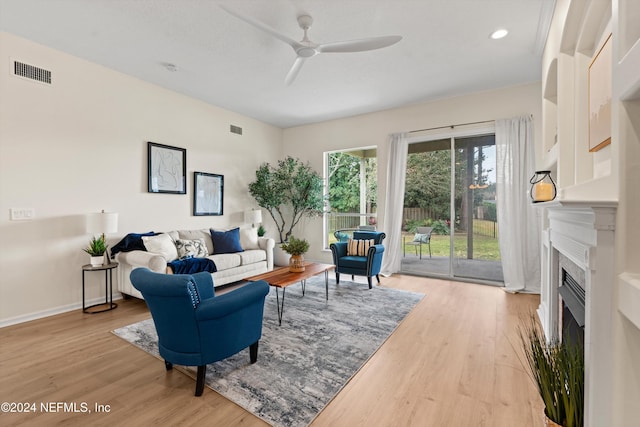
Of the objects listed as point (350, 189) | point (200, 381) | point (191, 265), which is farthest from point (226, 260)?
point (350, 189)

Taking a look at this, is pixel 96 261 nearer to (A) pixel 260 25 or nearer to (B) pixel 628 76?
(A) pixel 260 25

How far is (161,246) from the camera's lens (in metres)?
3.72

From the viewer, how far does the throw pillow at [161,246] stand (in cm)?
367

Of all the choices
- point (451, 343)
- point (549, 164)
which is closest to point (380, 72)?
point (549, 164)

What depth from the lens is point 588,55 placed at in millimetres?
2025

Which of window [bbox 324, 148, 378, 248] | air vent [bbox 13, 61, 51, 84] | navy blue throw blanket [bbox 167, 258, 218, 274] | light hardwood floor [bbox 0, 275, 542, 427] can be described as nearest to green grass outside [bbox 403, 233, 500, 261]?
window [bbox 324, 148, 378, 248]

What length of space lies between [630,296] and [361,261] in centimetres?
336

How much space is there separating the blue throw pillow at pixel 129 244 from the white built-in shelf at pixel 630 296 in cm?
437

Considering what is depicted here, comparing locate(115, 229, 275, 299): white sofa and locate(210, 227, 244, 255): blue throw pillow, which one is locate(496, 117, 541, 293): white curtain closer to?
locate(115, 229, 275, 299): white sofa

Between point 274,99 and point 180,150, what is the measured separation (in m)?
1.77

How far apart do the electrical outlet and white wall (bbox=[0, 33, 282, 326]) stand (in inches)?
1.6

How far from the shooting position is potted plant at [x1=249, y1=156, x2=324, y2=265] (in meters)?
5.77

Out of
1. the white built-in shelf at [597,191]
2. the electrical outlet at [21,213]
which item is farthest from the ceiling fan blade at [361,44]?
the electrical outlet at [21,213]

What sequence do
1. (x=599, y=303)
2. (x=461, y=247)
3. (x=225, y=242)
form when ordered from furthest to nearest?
1. (x=461, y=247)
2. (x=225, y=242)
3. (x=599, y=303)
